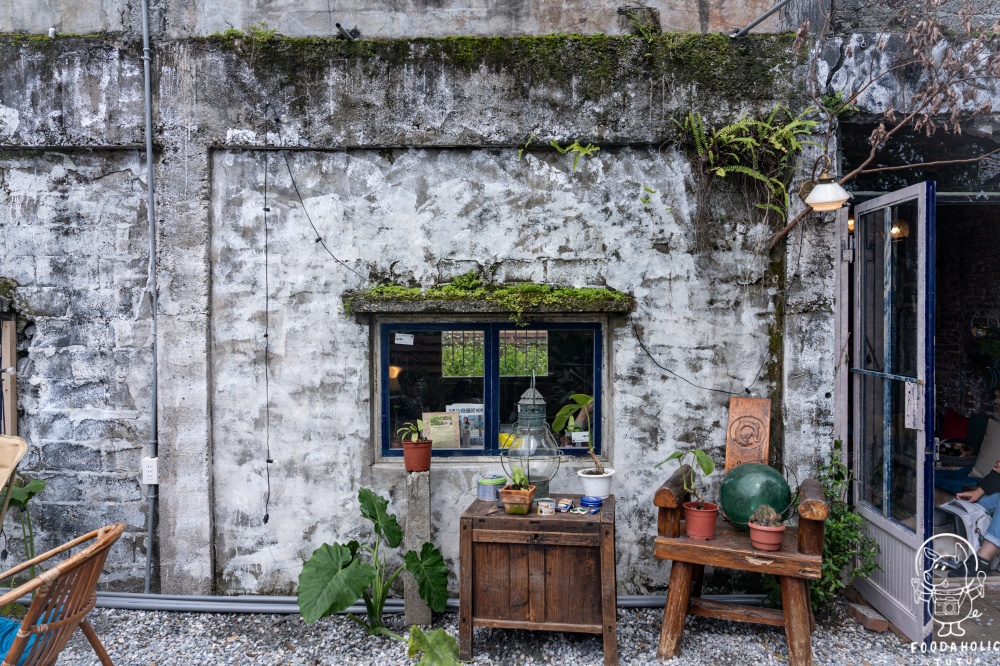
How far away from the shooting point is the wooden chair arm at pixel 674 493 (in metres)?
4.09

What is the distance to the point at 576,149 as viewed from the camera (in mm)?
4777

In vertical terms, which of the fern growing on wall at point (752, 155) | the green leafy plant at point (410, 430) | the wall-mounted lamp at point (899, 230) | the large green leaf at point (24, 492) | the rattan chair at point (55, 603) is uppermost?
the fern growing on wall at point (752, 155)

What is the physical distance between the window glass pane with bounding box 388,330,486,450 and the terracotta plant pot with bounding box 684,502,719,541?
1.57 metres

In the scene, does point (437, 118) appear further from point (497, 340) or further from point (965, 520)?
point (965, 520)

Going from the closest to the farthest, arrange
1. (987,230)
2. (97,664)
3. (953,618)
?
(97,664)
(953,618)
(987,230)

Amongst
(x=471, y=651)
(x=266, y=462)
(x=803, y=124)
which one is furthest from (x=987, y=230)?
(x=266, y=462)

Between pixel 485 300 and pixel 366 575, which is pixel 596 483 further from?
pixel 366 575

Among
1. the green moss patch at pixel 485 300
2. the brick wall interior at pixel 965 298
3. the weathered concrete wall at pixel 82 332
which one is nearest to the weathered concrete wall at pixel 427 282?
the green moss patch at pixel 485 300

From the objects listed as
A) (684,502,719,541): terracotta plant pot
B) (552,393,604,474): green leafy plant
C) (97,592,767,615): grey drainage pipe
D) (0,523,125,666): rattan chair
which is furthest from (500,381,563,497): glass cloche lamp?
(0,523,125,666): rattan chair

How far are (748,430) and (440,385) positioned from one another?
221 centimetres

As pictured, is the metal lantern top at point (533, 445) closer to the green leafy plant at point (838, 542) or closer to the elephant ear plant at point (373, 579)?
the elephant ear plant at point (373, 579)

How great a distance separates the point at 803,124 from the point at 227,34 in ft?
13.4

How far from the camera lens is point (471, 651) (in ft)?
13.5

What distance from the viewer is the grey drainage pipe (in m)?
4.71
